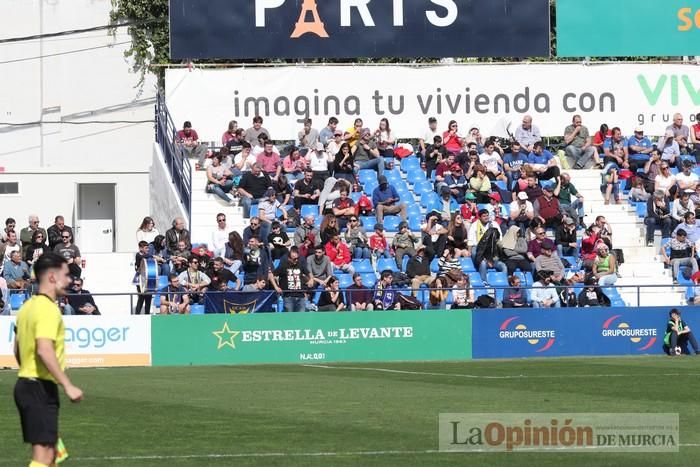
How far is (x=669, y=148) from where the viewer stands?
1337 inches

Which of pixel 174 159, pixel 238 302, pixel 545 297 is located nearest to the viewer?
pixel 238 302

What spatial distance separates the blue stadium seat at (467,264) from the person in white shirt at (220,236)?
5.27 m

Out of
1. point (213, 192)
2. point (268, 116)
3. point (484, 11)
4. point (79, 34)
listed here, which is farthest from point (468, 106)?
point (79, 34)

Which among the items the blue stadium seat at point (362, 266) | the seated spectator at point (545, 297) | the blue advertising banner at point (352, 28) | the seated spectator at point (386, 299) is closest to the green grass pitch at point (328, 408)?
the seated spectator at point (386, 299)

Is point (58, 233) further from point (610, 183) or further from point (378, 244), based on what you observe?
point (610, 183)

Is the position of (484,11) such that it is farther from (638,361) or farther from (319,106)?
(638,361)

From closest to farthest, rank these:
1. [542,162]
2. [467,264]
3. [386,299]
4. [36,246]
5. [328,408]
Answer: [328,408] < [386,299] < [36,246] < [467,264] < [542,162]

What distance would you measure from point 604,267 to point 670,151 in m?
5.93

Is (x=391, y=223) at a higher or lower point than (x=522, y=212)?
lower

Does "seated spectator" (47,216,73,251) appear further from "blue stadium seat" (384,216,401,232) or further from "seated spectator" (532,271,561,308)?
"seated spectator" (532,271,561,308)

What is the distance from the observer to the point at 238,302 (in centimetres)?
2709

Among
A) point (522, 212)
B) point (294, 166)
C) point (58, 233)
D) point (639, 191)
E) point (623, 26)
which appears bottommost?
point (58, 233)

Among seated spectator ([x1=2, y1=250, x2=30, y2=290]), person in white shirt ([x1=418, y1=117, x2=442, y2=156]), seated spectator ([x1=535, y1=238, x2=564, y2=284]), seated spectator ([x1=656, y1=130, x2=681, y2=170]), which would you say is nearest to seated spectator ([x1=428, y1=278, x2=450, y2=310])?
seated spectator ([x1=535, y1=238, x2=564, y2=284])

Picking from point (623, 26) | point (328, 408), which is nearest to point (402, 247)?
point (623, 26)
